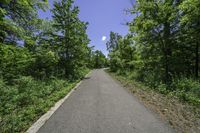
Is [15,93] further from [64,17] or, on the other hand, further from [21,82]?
[64,17]

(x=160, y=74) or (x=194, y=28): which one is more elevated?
(x=194, y=28)

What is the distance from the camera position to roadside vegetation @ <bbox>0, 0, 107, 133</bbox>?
520 cm

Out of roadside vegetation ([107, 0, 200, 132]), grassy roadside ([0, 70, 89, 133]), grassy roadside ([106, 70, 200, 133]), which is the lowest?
grassy roadside ([106, 70, 200, 133])

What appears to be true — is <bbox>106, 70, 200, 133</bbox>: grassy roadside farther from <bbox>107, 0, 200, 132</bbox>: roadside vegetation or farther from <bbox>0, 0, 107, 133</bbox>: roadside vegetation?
<bbox>0, 0, 107, 133</bbox>: roadside vegetation

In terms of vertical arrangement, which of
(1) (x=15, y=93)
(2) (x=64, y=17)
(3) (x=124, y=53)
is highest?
(2) (x=64, y=17)

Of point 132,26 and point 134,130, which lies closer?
point 134,130

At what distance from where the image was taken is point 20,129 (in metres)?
4.12

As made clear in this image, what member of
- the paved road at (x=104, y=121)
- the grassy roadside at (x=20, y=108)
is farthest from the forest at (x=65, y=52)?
the paved road at (x=104, y=121)

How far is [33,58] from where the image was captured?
10680 mm

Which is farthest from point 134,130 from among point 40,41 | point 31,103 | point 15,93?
point 40,41

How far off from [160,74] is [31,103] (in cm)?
967

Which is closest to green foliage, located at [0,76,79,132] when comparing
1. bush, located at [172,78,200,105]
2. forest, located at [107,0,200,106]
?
bush, located at [172,78,200,105]

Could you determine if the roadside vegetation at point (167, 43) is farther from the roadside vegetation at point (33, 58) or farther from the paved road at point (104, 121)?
the roadside vegetation at point (33, 58)

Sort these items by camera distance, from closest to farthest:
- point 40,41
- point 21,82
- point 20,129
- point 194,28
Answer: point 20,129, point 21,82, point 194,28, point 40,41
